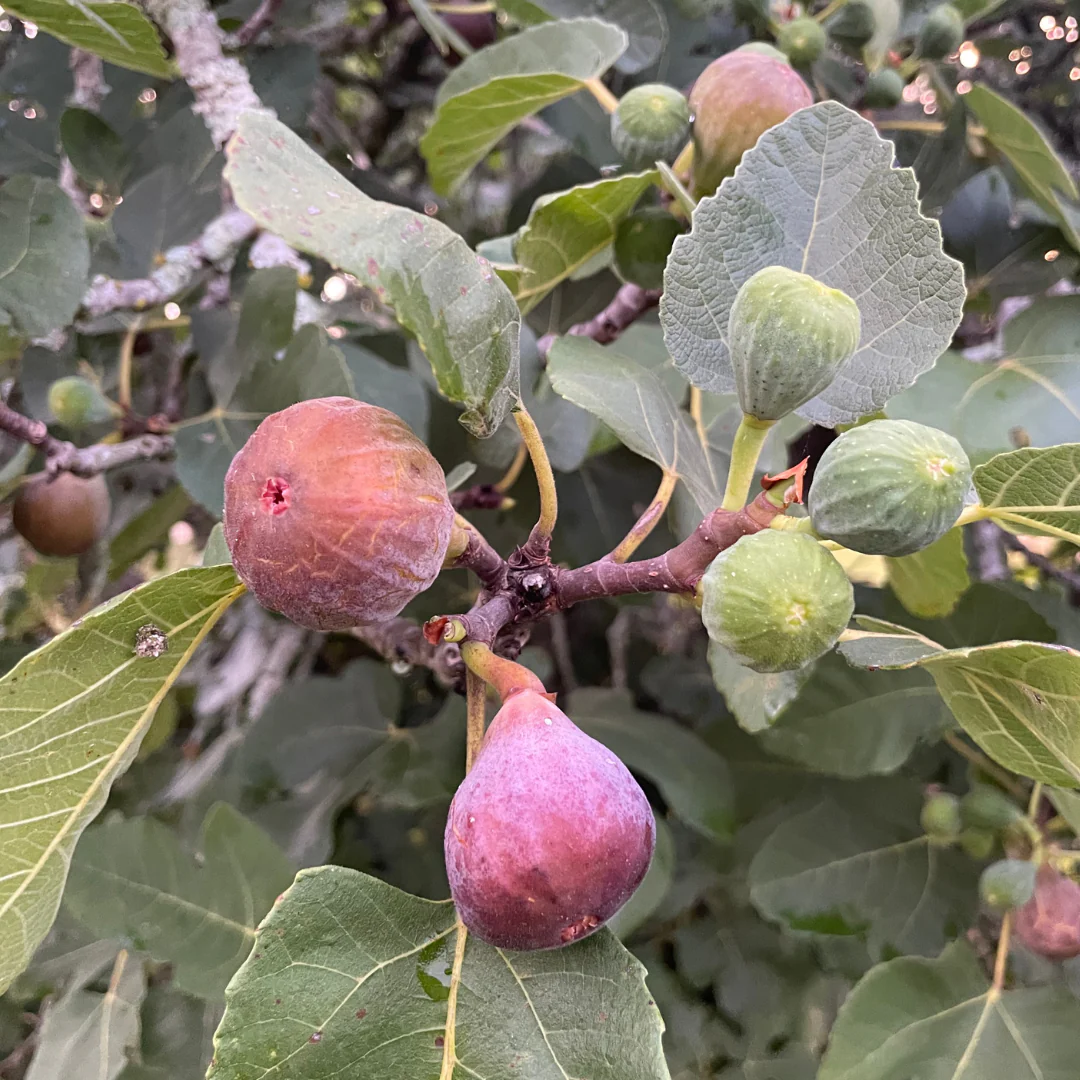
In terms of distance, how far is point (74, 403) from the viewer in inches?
48.2

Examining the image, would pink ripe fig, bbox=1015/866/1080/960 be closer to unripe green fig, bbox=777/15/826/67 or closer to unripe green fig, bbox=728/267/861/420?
unripe green fig, bbox=728/267/861/420

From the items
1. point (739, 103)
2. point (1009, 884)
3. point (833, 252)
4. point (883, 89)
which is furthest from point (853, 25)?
point (1009, 884)

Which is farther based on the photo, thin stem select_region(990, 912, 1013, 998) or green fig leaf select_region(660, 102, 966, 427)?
thin stem select_region(990, 912, 1013, 998)

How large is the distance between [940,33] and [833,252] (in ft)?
2.88

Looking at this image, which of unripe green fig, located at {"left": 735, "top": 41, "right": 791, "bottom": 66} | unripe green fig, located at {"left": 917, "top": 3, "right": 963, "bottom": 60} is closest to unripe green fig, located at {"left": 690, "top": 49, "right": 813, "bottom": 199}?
unripe green fig, located at {"left": 735, "top": 41, "right": 791, "bottom": 66}

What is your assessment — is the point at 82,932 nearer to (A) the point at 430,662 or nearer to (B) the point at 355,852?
(B) the point at 355,852

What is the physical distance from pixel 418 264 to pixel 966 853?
135cm

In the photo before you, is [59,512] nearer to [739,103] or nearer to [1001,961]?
[739,103]

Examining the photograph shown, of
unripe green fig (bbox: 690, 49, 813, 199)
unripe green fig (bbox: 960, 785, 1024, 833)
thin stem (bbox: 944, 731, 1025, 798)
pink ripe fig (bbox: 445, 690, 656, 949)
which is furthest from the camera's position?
thin stem (bbox: 944, 731, 1025, 798)

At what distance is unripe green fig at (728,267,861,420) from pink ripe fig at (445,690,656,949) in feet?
0.94

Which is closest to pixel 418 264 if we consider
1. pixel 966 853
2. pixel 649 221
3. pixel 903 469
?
pixel 903 469

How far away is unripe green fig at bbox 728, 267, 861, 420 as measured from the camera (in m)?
0.55

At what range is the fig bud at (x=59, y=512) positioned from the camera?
1316 millimetres

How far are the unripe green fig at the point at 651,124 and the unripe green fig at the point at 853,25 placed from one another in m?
0.50
